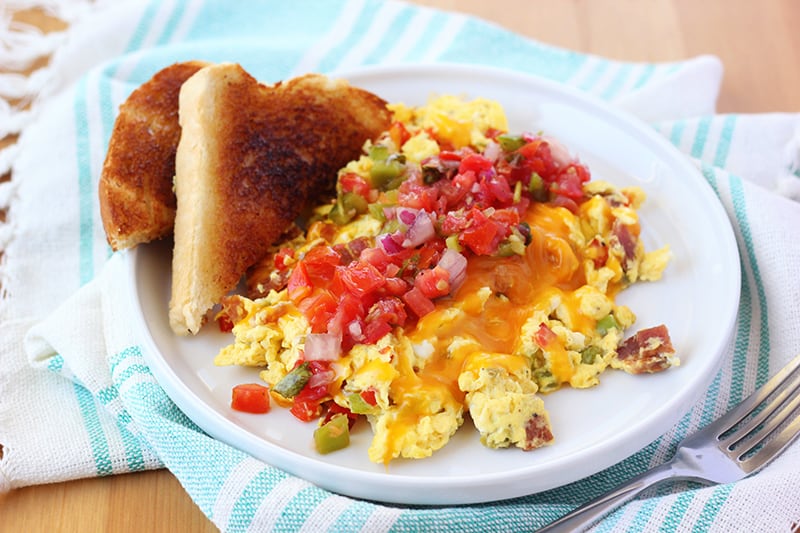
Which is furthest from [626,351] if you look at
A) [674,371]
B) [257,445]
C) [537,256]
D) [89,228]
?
[89,228]

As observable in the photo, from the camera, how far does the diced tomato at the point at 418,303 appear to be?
338 centimetres

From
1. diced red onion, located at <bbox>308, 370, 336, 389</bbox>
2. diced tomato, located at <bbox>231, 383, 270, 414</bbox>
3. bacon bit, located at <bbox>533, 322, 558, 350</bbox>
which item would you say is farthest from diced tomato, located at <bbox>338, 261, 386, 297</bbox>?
bacon bit, located at <bbox>533, 322, 558, 350</bbox>

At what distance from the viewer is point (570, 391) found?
3395 millimetres

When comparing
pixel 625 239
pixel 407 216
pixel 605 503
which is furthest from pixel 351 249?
pixel 605 503

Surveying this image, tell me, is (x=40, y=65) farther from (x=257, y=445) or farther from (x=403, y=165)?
(x=257, y=445)

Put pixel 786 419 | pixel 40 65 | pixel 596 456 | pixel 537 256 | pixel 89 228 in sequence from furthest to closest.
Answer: pixel 40 65
pixel 89 228
pixel 537 256
pixel 786 419
pixel 596 456

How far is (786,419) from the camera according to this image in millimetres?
3414

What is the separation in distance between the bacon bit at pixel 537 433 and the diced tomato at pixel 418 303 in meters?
0.56

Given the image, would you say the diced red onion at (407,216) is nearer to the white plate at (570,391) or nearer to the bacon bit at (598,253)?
the bacon bit at (598,253)

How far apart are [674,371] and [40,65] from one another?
4.07 meters

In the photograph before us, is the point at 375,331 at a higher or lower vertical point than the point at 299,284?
higher

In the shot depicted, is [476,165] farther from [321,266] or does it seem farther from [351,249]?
[321,266]

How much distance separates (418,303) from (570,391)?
662 mm

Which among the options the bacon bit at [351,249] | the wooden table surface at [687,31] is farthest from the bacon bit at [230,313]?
the wooden table surface at [687,31]
